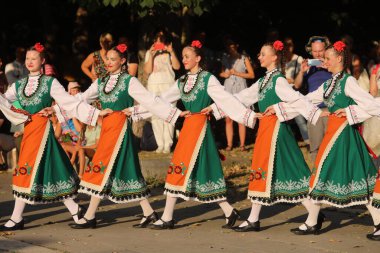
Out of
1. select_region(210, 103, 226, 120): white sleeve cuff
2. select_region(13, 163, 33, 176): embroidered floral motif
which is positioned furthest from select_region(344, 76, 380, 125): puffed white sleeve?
select_region(13, 163, 33, 176): embroidered floral motif

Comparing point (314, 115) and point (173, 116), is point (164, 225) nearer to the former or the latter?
point (173, 116)

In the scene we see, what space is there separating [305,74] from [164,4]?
2230mm

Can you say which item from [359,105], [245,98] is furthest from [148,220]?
[359,105]

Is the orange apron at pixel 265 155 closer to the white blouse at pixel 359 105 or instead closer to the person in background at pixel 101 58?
the white blouse at pixel 359 105

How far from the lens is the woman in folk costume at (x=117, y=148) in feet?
37.0

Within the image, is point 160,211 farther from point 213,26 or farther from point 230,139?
point 213,26

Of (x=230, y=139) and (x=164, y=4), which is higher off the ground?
(x=164, y=4)

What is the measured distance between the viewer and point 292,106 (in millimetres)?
10898

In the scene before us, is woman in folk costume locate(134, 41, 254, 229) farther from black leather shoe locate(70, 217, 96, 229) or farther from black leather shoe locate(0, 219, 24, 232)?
black leather shoe locate(0, 219, 24, 232)

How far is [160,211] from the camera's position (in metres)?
12.6

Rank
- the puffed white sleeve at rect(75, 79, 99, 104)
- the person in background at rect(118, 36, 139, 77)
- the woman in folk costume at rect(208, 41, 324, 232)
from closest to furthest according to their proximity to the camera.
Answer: the woman in folk costume at rect(208, 41, 324, 232), the puffed white sleeve at rect(75, 79, 99, 104), the person in background at rect(118, 36, 139, 77)

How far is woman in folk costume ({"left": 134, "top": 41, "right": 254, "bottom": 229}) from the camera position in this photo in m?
11.3

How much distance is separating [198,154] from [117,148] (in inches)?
30.7

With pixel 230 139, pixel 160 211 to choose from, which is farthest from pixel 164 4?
pixel 160 211
